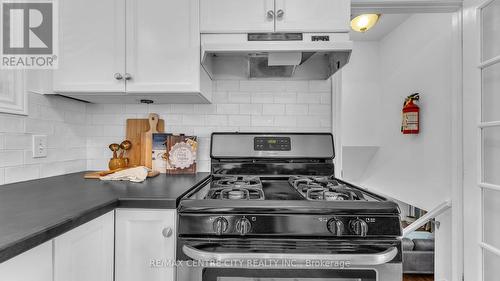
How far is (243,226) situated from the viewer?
99 centimetres

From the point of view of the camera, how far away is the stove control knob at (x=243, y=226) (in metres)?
0.99

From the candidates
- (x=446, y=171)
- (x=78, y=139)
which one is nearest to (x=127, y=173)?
(x=78, y=139)

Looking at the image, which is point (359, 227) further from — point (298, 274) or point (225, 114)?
point (225, 114)

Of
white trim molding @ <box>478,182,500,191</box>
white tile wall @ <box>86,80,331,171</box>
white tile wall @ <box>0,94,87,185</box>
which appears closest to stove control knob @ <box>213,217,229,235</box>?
white tile wall @ <box>86,80,331,171</box>

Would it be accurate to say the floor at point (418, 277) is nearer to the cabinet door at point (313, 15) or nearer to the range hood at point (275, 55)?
the range hood at point (275, 55)

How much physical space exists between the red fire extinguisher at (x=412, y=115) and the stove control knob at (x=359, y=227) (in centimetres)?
240

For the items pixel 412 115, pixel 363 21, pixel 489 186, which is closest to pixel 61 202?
pixel 489 186

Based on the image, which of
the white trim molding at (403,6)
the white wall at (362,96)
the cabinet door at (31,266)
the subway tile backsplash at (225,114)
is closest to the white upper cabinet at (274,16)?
the white trim molding at (403,6)

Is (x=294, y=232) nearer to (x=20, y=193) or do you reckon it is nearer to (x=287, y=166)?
(x=287, y=166)

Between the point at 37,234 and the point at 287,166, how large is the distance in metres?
1.31

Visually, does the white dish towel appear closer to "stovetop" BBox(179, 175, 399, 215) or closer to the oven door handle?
"stovetop" BBox(179, 175, 399, 215)

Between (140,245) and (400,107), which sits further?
(400,107)

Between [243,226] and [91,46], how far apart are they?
127 centimetres

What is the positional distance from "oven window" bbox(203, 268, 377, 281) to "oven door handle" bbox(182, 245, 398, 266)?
2.3 inches
